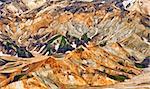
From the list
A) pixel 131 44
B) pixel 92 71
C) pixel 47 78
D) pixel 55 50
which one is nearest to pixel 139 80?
pixel 92 71

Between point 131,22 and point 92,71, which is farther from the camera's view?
point 131,22

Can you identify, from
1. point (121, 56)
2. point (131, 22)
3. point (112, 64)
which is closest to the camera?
point (112, 64)

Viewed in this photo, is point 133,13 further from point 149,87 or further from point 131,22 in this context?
point 149,87

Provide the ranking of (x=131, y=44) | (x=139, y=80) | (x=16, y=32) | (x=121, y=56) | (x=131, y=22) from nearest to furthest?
(x=139, y=80) → (x=121, y=56) → (x=131, y=44) → (x=131, y=22) → (x=16, y=32)

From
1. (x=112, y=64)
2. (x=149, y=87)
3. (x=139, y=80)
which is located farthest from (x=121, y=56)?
(x=149, y=87)

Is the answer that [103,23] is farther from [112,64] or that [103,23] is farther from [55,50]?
[112,64]

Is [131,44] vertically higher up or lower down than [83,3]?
lower down
